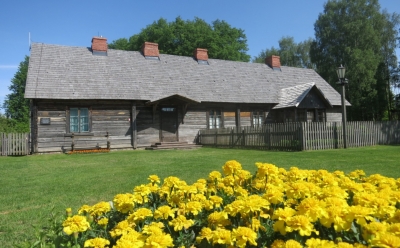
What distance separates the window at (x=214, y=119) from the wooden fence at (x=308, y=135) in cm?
291

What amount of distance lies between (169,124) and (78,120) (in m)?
5.69

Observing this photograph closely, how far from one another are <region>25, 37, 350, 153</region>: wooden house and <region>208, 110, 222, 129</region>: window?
7cm

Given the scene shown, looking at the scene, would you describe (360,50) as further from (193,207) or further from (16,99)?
(16,99)

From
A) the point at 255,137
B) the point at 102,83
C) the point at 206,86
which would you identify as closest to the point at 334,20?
the point at 206,86

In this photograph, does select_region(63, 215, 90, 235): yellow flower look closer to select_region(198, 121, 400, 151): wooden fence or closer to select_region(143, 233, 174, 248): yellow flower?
select_region(143, 233, 174, 248): yellow flower

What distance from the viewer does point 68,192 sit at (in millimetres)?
6191

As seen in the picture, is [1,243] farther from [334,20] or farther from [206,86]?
[334,20]

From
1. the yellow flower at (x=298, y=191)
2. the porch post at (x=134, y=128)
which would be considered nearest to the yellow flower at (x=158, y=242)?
the yellow flower at (x=298, y=191)

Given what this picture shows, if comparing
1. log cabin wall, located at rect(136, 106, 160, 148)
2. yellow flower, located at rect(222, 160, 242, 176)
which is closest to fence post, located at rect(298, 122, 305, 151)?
log cabin wall, located at rect(136, 106, 160, 148)

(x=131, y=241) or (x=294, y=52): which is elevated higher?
(x=294, y=52)

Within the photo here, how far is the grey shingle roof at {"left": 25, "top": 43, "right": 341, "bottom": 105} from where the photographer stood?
60.2ft

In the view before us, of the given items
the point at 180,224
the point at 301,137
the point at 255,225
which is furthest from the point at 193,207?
the point at 301,137

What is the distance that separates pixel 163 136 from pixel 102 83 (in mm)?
5171

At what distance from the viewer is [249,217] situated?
2.19m
